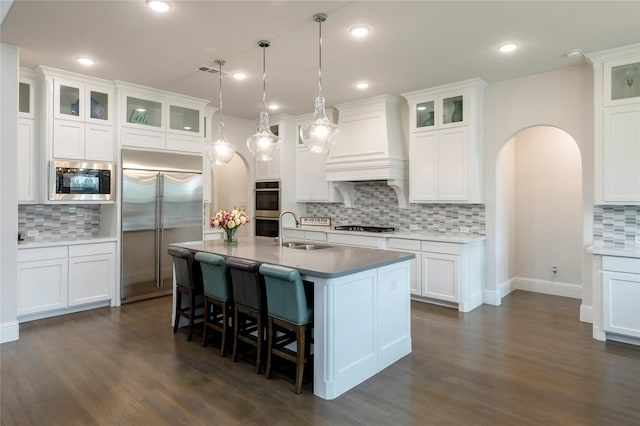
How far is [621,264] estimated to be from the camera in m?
3.64

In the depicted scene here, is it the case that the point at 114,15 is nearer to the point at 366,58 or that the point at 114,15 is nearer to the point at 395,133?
the point at 366,58

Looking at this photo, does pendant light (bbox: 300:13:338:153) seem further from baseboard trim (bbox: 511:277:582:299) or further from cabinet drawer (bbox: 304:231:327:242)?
baseboard trim (bbox: 511:277:582:299)

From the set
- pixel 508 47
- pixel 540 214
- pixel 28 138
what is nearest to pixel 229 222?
pixel 28 138

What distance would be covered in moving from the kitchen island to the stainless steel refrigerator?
1986 mm

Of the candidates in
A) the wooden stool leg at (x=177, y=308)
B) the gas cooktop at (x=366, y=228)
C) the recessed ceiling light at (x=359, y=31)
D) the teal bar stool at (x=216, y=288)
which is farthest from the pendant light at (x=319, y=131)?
the gas cooktop at (x=366, y=228)

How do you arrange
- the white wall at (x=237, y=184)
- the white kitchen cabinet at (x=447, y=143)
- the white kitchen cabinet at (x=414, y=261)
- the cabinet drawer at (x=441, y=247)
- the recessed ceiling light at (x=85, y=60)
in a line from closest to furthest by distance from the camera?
the recessed ceiling light at (x=85, y=60), the cabinet drawer at (x=441, y=247), the white kitchen cabinet at (x=447, y=143), the white kitchen cabinet at (x=414, y=261), the white wall at (x=237, y=184)

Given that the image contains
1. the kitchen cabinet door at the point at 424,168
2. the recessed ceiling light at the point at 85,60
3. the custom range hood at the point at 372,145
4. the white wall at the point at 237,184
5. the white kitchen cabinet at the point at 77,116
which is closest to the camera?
the recessed ceiling light at the point at 85,60

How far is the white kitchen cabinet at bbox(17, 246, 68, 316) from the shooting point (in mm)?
4277

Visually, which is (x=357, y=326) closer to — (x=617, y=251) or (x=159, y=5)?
(x=617, y=251)

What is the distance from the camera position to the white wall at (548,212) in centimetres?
550

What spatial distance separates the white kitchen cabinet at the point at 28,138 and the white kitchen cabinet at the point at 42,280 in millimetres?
657

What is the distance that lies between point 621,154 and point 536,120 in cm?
110

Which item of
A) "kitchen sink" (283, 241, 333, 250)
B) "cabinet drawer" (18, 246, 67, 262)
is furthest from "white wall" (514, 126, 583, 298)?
"cabinet drawer" (18, 246, 67, 262)

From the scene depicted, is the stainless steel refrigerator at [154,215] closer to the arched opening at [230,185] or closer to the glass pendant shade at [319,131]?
the glass pendant shade at [319,131]
